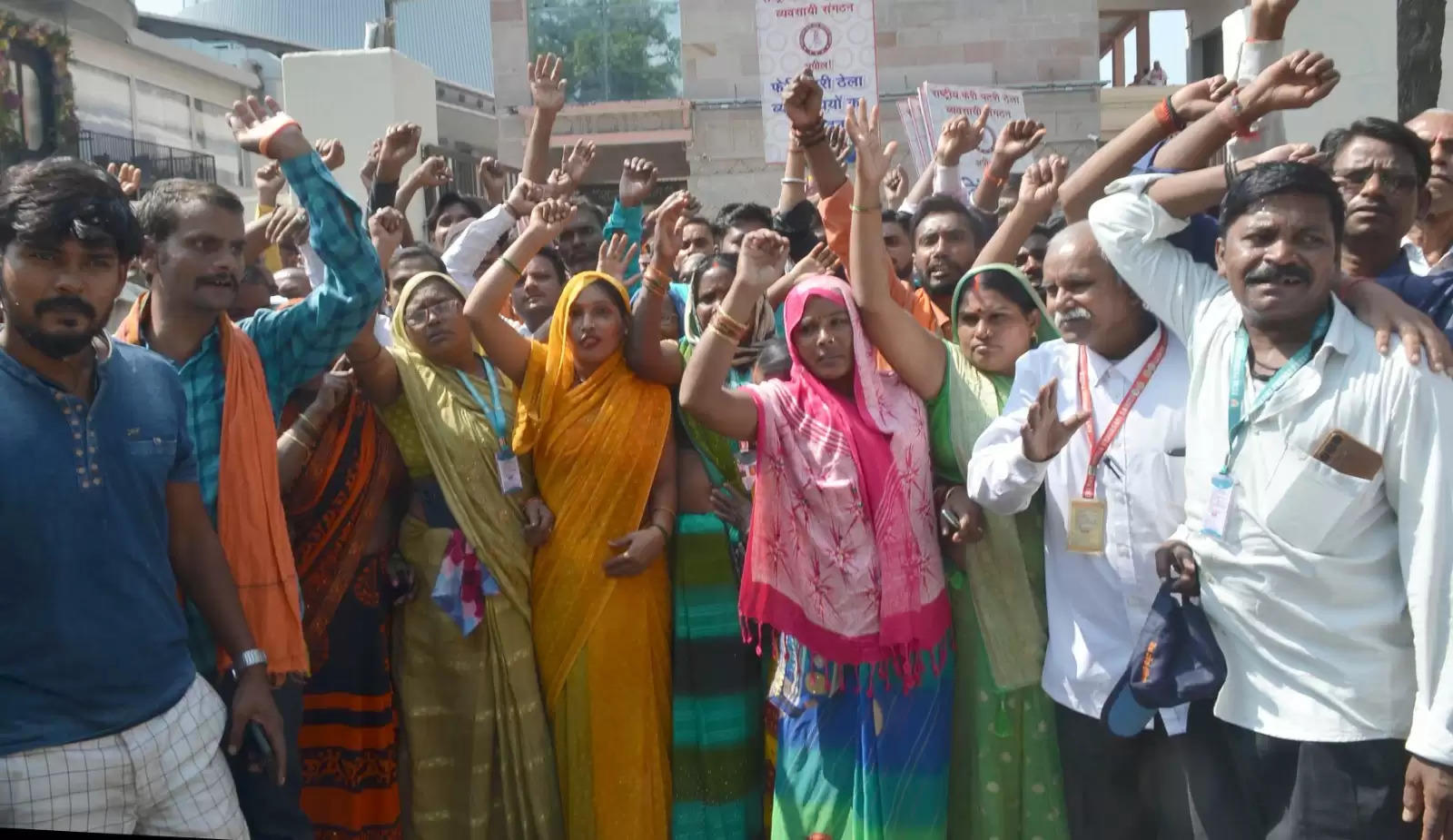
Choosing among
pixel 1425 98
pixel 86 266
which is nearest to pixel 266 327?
pixel 86 266

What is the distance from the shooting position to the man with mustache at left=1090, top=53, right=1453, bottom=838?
8.75 feet

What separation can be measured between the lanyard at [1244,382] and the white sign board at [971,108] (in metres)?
3.86

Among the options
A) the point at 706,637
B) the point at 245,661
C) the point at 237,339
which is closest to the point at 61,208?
the point at 237,339

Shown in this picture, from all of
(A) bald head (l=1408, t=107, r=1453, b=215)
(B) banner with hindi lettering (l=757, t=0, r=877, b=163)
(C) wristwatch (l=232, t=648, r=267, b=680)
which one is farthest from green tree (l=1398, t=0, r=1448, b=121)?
(C) wristwatch (l=232, t=648, r=267, b=680)

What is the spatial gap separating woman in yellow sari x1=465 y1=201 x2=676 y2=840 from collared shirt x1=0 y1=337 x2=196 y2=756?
4.31 ft

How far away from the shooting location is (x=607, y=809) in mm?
3852

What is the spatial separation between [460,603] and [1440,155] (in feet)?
9.99

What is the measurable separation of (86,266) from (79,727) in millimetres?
894

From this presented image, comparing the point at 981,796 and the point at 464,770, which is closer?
the point at 981,796

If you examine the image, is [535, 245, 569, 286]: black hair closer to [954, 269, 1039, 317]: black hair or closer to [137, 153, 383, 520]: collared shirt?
[137, 153, 383, 520]: collared shirt

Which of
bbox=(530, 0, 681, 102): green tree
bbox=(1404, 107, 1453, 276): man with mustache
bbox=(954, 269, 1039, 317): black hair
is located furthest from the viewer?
bbox=(530, 0, 681, 102): green tree

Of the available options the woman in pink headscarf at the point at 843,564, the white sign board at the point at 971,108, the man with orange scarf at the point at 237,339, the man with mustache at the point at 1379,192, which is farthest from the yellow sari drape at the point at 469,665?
the white sign board at the point at 971,108

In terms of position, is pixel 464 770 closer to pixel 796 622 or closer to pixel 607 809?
pixel 607 809

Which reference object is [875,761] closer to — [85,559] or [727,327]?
[727,327]
